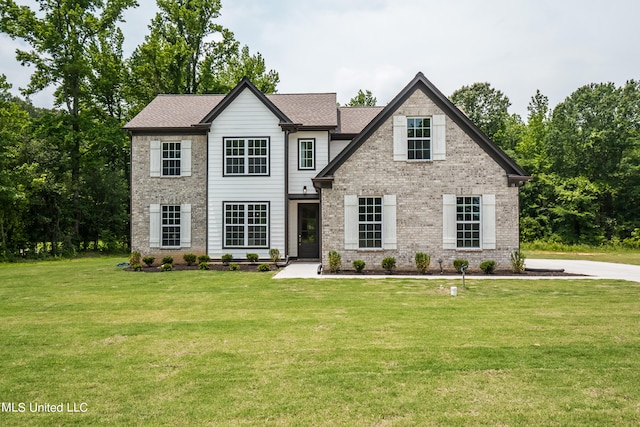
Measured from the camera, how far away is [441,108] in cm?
A: 1617

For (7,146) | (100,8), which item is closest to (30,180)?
(7,146)

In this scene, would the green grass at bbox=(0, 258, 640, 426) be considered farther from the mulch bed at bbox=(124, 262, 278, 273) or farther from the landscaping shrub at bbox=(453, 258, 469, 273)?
the mulch bed at bbox=(124, 262, 278, 273)

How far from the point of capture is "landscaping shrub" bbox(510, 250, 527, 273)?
1551cm

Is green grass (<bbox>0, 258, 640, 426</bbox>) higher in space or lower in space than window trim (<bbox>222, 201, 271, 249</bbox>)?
lower

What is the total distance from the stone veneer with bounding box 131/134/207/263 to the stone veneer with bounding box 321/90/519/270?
22.5 ft

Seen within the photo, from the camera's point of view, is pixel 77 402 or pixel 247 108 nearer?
pixel 77 402

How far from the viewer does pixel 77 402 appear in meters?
4.59

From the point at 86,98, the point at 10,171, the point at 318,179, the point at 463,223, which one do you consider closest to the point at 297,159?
the point at 318,179

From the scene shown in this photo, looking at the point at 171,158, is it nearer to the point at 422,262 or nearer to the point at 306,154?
the point at 306,154

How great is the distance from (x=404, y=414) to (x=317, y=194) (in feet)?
52.5

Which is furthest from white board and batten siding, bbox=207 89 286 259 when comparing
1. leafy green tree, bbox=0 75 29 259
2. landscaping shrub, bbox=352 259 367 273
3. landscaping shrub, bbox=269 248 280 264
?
leafy green tree, bbox=0 75 29 259

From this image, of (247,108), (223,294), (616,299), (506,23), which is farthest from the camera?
(247,108)

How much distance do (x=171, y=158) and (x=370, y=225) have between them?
33.8 ft

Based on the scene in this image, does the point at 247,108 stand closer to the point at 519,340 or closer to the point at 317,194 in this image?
the point at 317,194
